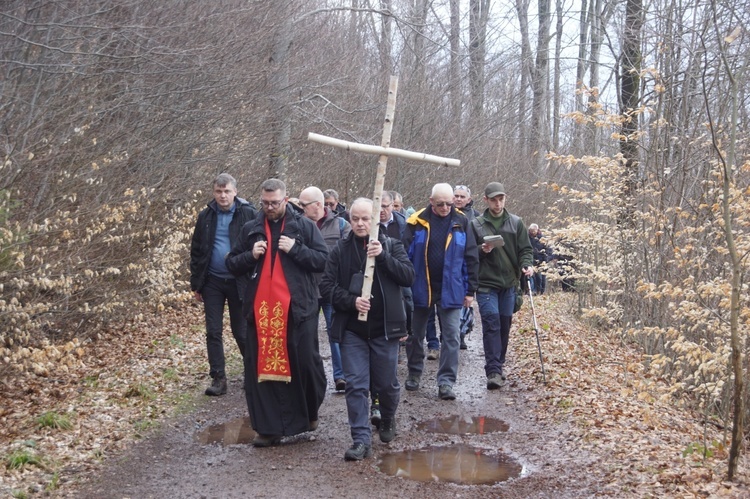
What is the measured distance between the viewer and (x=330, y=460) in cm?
655

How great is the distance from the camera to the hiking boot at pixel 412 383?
8.98m

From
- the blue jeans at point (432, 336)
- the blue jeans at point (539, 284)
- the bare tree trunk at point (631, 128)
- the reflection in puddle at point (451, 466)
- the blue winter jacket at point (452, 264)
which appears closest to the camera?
the reflection in puddle at point (451, 466)

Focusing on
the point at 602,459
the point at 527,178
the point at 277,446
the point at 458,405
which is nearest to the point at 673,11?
the point at 458,405

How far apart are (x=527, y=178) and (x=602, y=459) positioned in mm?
22700

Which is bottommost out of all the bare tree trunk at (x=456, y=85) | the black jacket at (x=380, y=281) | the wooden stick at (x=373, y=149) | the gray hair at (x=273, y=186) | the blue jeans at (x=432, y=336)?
the blue jeans at (x=432, y=336)

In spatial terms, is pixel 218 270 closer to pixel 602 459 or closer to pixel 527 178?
pixel 602 459

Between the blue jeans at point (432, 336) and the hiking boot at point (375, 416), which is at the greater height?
the blue jeans at point (432, 336)

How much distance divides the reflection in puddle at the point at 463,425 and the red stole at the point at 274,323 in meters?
1.55

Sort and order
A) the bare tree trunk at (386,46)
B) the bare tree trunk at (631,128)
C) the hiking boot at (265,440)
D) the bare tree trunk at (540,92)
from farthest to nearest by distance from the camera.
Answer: the bare tree trunk at (540,92) < the bare tree trunk at (386,46) < the bare tree trunk at (631,128) < the hiking boot at (265,440)

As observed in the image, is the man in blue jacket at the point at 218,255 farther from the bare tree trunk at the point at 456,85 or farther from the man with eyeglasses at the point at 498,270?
the bare tree trunk at the point at 456,85

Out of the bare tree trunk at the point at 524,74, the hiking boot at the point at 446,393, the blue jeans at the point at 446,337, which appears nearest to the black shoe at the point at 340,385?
the blue jeans at the point at 446,337

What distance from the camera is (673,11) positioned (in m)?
11.0

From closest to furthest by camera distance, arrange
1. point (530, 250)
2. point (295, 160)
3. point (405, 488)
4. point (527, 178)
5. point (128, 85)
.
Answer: point (405, 488) → point (530, 250) → point (128, 85) → point (295, 160) → point (527, 178)

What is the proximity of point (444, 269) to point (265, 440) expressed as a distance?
2.74 m
